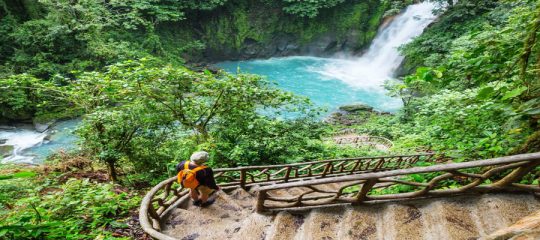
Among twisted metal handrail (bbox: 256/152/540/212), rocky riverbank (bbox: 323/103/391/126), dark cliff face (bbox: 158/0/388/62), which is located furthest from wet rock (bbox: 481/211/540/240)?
dark cliff face (bbox: 158/0/388/62)

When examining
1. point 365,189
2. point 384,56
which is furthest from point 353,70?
point 365,189

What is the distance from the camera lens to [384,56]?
24359 millimetres

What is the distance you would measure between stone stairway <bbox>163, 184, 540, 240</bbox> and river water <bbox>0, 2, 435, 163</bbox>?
1496cm

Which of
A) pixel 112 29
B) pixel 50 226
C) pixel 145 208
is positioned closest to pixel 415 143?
pixel 145 208

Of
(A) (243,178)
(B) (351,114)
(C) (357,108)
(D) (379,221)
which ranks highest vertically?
(D) (379,221)

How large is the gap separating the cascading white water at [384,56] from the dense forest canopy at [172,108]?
223cm

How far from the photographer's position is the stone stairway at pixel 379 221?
2.84 meters

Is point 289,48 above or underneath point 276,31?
underneath

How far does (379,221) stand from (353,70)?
23601 mm

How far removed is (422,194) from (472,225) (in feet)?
1.66

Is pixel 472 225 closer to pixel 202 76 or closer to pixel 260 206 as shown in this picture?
pixel 260 206

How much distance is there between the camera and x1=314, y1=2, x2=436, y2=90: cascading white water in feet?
74.6

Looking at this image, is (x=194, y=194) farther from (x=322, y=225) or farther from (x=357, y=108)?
(x=357, y=108)

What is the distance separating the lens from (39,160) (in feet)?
40.3
